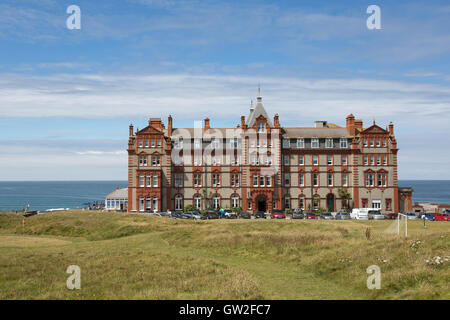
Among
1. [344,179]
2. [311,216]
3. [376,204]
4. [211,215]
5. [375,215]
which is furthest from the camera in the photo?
[344,179]

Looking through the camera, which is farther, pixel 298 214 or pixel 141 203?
pixel 141 203

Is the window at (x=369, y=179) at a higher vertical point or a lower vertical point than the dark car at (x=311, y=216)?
higher

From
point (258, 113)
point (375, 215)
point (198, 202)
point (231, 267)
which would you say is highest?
point (258, 113)

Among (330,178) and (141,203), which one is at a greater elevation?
(330,178)

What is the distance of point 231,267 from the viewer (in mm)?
26484

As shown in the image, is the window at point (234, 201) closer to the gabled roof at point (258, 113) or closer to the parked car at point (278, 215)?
the parked car at point (278, 215)

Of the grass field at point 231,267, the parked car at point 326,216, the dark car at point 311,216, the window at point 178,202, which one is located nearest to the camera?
the grass field at point 231,267

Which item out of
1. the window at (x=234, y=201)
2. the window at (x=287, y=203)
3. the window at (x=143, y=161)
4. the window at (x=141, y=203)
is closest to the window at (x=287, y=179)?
the window at (x=287, y=203)

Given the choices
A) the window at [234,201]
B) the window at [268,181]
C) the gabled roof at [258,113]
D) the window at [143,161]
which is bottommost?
the window at [234,201]

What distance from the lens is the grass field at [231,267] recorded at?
19766 mm

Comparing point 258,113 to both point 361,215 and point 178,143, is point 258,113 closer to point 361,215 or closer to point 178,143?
point 178,143

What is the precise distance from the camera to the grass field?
19.8m

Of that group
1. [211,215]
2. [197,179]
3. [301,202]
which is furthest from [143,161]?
[301,202]
